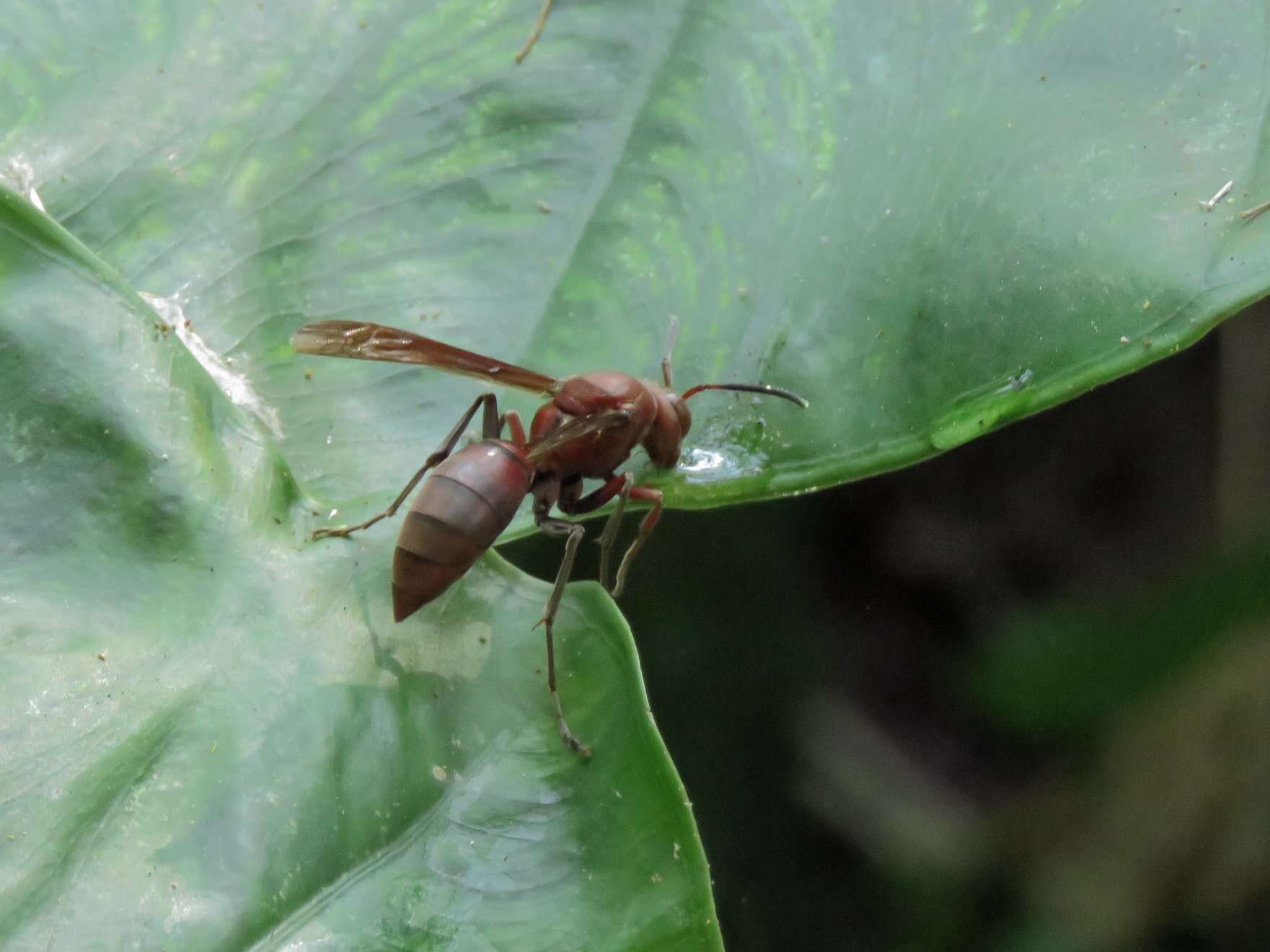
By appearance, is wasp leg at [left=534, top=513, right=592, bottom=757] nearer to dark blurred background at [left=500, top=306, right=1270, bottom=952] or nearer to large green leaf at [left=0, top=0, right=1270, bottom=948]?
large green leaf at [left=0, top=0, right=1270, bottom=948]

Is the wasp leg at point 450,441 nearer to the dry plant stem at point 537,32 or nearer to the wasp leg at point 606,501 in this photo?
the wasp leg at point 606,501

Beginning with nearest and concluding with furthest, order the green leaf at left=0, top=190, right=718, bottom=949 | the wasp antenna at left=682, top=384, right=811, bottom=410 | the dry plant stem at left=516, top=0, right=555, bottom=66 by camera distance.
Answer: the green leaf at left=0, top=190, right=718, bottom=949
the wasp antenna at left=682, top=384, right=811, bottom=410
the dry plant stem at left=516, top=0, right=555, bottom=66

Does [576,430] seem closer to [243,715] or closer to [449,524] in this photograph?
[449,524]

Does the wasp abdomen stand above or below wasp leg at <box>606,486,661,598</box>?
above

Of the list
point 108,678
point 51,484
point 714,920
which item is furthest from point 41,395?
Result: point 714,920

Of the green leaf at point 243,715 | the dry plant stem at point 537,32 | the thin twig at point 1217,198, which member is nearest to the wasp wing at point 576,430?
the green leaf at point 243,715

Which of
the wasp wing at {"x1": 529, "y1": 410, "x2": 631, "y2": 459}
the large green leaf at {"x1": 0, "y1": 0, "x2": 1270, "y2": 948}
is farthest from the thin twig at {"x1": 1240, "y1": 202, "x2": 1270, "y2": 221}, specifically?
the wasp wing at {"x1": 529, "y1": 410, "x2": 631, "y2": 459}
